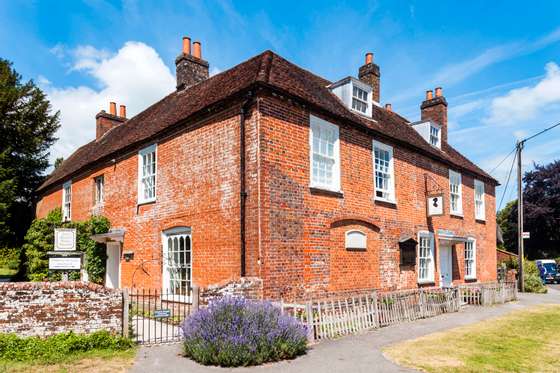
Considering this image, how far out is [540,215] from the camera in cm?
4262

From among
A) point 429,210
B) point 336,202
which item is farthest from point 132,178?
point 429,210

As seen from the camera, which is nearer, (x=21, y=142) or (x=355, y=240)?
(x=355, y=240)

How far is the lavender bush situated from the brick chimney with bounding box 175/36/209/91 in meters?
12.2

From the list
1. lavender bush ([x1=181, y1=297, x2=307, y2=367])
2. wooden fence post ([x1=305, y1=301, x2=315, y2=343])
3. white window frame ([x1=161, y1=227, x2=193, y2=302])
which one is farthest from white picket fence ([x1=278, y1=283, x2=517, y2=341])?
white window frame ([x1=161, y1=227, x2=193, y2=302])

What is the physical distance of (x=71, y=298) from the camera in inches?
347

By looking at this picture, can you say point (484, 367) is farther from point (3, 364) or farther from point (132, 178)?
point (132, 178)

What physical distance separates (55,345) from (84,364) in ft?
3.27

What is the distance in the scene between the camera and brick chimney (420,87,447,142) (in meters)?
25.0

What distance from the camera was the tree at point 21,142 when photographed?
28.4m

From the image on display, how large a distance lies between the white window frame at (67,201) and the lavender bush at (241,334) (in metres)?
15.9

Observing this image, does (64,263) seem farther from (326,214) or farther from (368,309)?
(368,309)

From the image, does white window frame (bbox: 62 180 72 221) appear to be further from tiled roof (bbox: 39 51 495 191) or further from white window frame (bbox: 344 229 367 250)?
white window frame (bbox: 344 229 367 250)

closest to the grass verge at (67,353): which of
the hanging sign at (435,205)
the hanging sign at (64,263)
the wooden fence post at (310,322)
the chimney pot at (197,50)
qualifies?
the hanging sign at (64,263)

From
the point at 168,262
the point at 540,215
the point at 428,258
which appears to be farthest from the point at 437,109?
the point at 540,215
